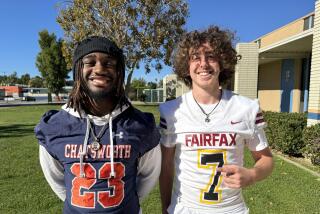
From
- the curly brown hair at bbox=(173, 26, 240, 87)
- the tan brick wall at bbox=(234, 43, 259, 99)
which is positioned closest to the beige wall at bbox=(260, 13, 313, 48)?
the tan brick wall at bbox=(234, 43, 259, 99)

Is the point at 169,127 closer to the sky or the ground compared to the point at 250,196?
closer to the sky

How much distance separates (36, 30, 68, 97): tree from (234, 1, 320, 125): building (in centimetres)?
2799

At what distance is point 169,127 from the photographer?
211 cm

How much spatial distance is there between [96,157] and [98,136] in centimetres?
12

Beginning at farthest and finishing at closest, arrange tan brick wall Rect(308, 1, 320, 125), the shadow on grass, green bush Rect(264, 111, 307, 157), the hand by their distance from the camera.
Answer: the shadow on grass
green bush Rect(264, 111, 307, 157)
tan brick wall Rect(308, 1, 320, 125)
the hand

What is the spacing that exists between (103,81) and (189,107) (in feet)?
1.90

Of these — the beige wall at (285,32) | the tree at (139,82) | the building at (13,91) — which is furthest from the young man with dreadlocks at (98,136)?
the building at (13,91)

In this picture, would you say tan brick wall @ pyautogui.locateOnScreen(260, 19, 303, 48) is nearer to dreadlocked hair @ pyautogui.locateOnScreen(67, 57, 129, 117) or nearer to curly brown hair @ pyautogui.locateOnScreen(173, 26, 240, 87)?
curly brown hair @ pyautogui.locateOnScreen(173, 26, 240, 87)

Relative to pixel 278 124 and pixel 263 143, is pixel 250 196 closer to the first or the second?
pixel 263 143

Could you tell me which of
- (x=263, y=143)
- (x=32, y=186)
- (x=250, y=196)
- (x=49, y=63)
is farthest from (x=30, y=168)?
(x=49, y=63)

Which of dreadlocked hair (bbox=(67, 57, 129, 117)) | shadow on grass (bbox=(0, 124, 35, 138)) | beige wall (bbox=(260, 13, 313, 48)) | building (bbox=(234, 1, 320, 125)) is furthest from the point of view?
beige wall (bbox=(260, 13, 313, 48))

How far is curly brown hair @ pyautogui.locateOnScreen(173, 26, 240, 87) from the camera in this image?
2.19 metres

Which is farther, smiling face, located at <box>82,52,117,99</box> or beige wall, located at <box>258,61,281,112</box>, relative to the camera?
beige wall, located at <box>258,61,281,112</box>

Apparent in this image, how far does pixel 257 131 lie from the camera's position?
6.79 ft
